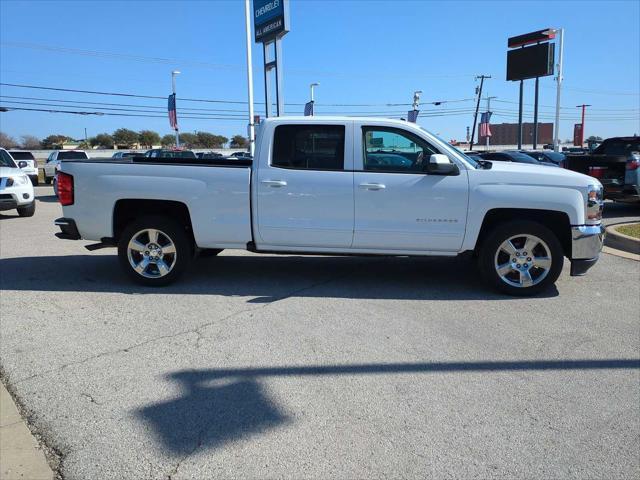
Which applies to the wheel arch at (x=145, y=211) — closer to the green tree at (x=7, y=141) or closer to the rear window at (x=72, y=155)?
the rear window at (x=72, y=155)

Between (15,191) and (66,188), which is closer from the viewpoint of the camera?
(66,188)

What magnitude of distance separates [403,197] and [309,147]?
4.04ft

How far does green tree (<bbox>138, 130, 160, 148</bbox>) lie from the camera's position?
9706 centimetres

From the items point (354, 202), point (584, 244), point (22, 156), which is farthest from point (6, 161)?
point (22, 156)

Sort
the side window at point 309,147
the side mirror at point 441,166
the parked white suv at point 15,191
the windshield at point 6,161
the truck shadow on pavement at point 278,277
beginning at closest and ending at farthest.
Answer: the side mirror at point 441,166
the side window at point 309,147
the truck shadow on pavement at point 278,277
the parked white suv at point 15,191
the windshield at point 6,161

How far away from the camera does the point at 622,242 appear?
28.1 ft

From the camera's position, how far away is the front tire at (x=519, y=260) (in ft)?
19.3

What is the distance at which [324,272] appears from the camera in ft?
23.4

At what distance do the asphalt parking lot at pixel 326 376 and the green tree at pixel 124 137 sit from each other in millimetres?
95939

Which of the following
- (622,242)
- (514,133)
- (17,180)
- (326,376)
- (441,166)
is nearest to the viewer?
(326,376)

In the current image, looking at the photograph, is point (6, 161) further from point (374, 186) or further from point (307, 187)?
point (374, 186)

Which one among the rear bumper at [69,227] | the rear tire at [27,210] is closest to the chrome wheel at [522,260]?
the rear bumper at [69,227]

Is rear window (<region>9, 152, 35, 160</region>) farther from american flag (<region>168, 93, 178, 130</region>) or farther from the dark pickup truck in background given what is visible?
the dark pickup truck in background

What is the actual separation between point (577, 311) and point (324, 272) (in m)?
3.11
